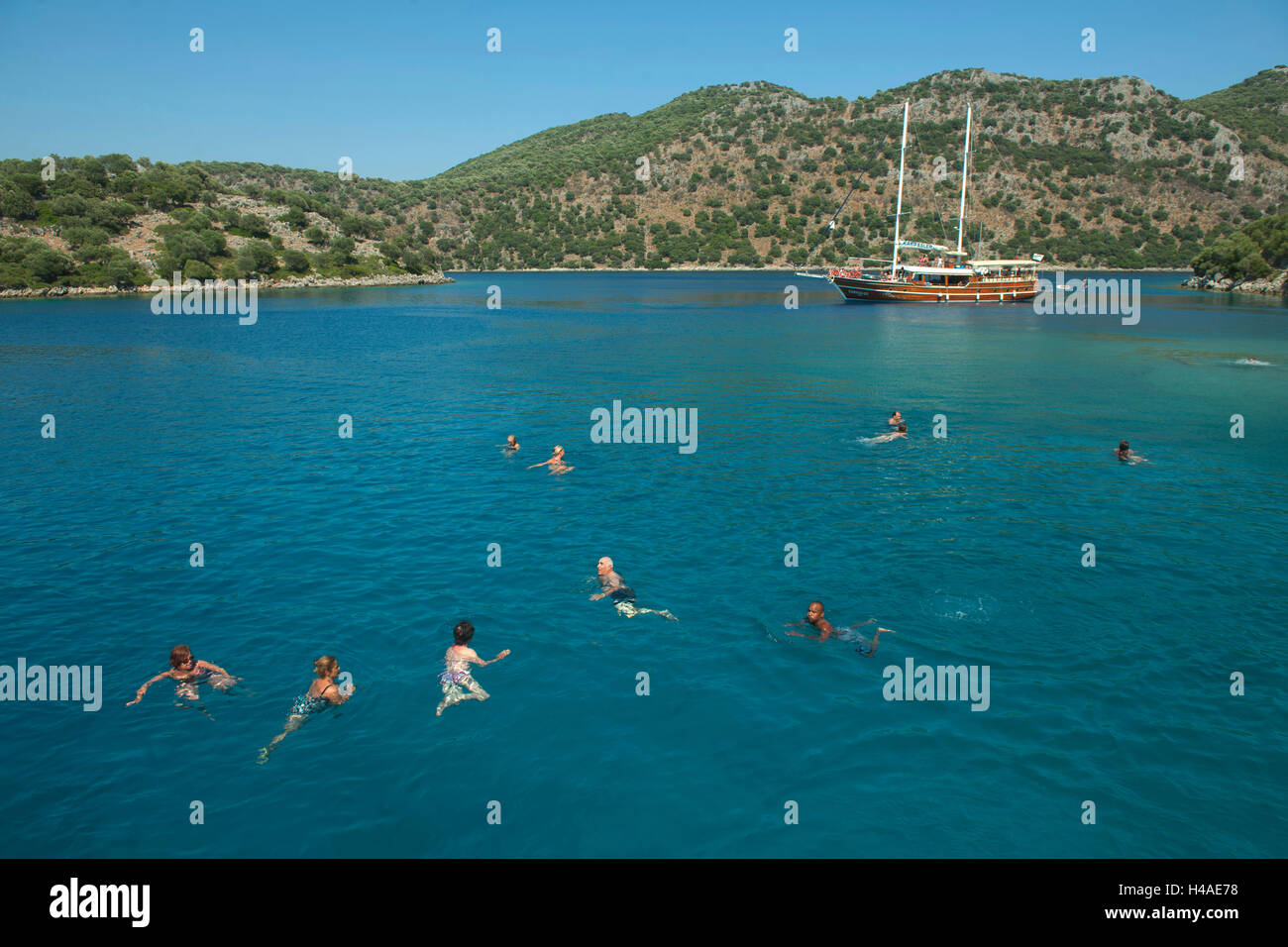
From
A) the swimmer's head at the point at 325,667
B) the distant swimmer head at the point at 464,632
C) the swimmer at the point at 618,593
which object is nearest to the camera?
the swimmer's head at the point at 325,667

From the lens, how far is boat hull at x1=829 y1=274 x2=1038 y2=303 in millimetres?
103000

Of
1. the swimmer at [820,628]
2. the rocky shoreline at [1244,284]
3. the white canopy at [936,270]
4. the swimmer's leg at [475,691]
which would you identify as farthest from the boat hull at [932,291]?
the swimmer's leg at [475,691]

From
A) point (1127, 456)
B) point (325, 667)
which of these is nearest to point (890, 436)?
point (1127, 456)

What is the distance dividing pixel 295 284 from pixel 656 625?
142205 millimetres

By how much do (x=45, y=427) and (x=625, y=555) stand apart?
98.4ft

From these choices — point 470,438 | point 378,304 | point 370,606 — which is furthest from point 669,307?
point 370,606

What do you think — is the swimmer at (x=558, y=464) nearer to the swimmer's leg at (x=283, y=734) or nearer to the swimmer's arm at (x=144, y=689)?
the swimmer's arm at (x=144, y=689)

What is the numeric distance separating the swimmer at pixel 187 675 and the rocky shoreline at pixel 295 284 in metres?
→ 121

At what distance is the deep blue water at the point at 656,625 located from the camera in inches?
431

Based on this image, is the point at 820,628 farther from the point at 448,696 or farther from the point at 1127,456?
the point at 1127,456

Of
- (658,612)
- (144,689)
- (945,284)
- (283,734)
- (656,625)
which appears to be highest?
(945,284)

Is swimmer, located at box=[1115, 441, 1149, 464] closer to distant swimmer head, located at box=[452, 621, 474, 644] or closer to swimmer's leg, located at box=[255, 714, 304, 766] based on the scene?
distant swimmer head, located at box=[452, 621, 474, 644]

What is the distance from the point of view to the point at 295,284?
5418 inches

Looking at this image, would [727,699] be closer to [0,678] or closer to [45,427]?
[0,678]
